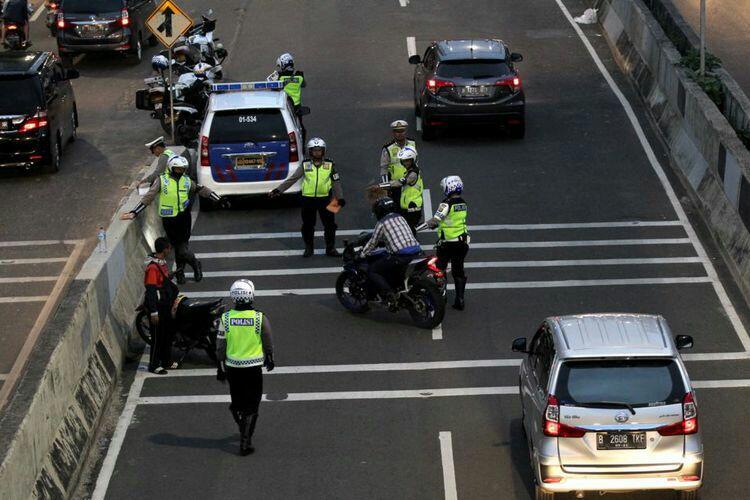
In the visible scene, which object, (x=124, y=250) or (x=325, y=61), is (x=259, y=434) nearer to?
(x=124, y=250)

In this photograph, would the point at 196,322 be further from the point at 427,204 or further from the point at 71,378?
the point at 427,204

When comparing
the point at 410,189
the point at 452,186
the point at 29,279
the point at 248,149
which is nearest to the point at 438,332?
the point at 452,186

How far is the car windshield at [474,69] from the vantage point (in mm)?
25844

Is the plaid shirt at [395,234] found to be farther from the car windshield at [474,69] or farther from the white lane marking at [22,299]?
the car windshield at [474,69]

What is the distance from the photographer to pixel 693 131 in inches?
920

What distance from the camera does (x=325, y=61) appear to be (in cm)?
3284

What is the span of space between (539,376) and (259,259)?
8.57 metres

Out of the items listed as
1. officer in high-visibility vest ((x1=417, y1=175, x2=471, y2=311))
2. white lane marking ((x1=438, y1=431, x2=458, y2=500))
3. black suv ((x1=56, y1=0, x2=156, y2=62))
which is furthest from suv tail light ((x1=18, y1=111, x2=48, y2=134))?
white lane marking ((x1=438, y1=431, x2=458, y2=500))

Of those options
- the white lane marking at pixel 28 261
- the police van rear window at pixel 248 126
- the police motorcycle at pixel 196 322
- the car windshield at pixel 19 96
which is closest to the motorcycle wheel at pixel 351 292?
the police motorcycle at pixel 196 322

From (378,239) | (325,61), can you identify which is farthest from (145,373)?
(325,61)

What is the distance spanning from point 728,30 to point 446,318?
1901 cm

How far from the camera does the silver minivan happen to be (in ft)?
38.8

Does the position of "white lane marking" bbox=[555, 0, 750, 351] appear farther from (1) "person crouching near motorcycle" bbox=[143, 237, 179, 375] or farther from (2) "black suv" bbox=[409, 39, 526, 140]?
(1) "person crouching near motorcycle" bbox=[143, 237, 179, 375]

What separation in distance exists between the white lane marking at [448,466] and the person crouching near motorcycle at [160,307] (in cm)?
376
